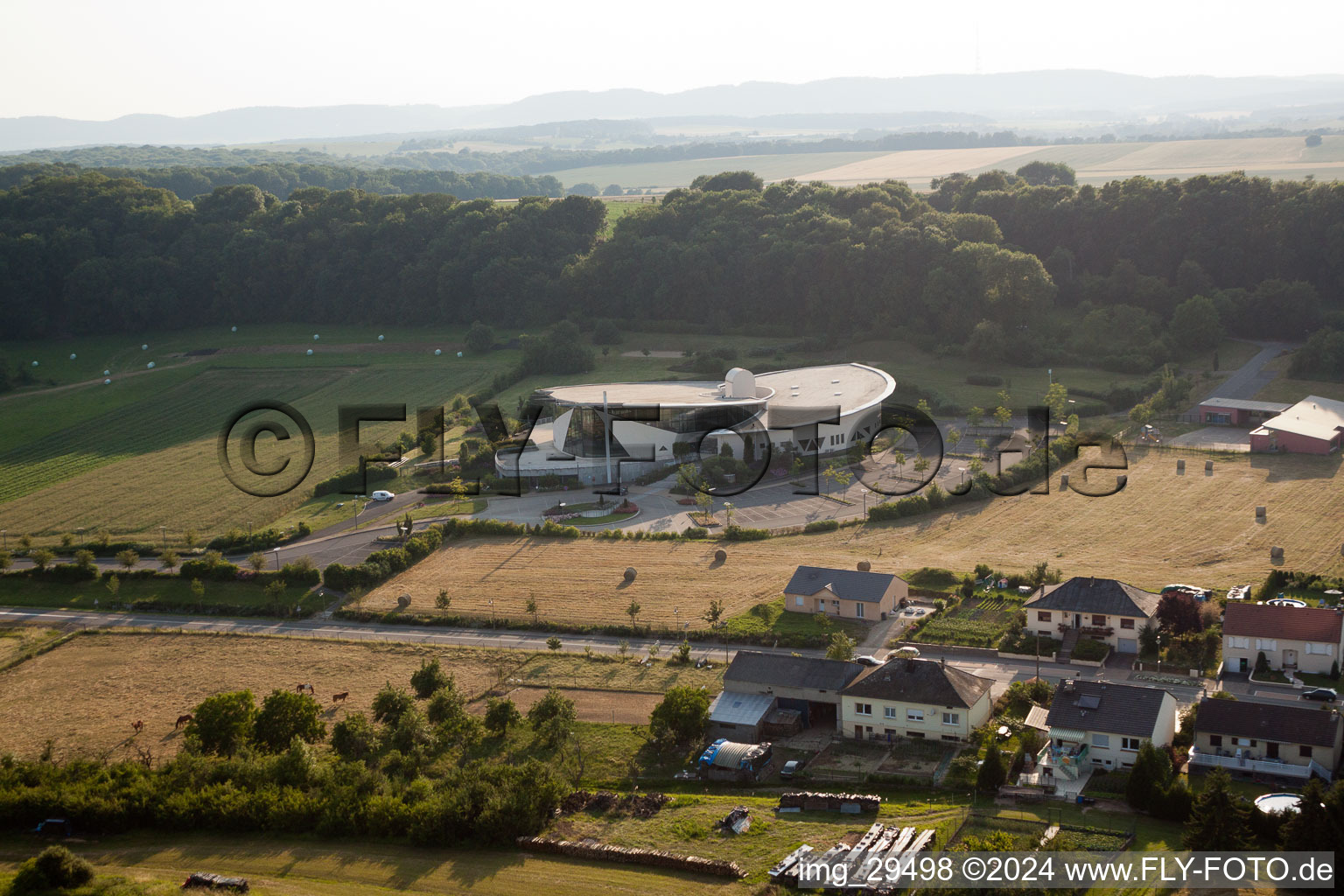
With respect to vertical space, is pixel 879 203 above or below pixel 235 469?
above

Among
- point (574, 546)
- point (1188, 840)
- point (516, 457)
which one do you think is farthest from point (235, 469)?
point (1188, 840)

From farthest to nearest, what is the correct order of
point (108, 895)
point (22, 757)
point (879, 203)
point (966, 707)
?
1. point (879, 203)
2. point (22, 757)
3. point (966, 707)
4. point (108, 895)

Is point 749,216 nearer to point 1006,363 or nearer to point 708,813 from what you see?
point 1006,363

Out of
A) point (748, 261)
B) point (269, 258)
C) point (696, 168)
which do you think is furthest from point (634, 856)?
point (696, 168)

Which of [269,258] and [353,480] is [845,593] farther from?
[269,258]

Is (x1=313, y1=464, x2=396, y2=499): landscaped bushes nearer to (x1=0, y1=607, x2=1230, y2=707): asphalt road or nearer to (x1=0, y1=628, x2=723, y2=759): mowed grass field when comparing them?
(x1=0, y1=607, x2=1230, y2=707): asphalt road

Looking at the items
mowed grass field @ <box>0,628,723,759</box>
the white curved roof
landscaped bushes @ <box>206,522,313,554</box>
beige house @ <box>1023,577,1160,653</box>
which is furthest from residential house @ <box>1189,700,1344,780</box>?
landscaped bushes @ <box>206,522,313,554</box>

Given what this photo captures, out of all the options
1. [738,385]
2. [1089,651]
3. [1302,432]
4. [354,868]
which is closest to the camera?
[354,868]
